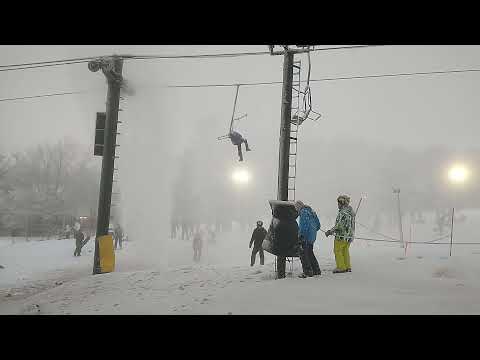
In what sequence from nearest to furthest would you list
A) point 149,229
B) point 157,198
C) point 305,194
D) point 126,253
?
point 126,253 < point 149,229 < point 157,198 < point 305,194

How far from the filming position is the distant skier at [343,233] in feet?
23.9

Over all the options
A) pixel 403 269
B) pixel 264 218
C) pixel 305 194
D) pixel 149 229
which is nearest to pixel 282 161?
pixel 403 269

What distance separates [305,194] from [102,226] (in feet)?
193

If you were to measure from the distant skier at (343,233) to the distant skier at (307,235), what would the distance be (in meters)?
0.38

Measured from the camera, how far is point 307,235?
7504 millimetres

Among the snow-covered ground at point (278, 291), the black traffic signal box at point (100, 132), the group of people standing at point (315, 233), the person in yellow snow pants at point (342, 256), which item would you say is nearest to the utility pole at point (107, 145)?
the black traffic signal box at point (100, 132)

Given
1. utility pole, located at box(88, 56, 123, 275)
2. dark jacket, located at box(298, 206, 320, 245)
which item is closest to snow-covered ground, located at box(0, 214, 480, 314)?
dark jacket, located at box(298, 206, 320, 245)

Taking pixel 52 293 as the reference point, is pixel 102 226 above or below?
above

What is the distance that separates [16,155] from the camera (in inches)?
1734

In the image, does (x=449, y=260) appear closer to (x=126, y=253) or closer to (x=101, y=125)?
(x=101, y=125)

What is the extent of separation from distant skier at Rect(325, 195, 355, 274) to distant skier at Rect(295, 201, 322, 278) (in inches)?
14.8

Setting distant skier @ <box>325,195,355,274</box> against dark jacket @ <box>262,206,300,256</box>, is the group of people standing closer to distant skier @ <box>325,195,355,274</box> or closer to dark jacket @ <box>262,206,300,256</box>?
distant skier @ <box>325,195,355,274</box>

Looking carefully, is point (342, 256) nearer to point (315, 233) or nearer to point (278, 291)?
point (315, 233)

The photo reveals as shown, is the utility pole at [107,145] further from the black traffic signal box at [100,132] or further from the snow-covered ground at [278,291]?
the snow-covered ground at [278,291]
